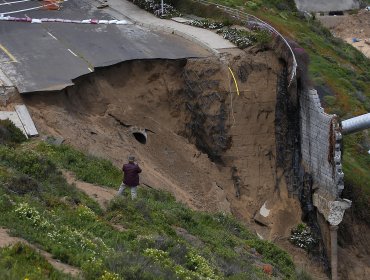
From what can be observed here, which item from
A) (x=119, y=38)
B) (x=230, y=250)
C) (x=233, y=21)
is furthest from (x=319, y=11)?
(x=230, y=250)

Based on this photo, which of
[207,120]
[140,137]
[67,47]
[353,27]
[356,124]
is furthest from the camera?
[353,27]

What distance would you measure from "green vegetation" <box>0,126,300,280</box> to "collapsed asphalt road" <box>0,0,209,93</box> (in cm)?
458

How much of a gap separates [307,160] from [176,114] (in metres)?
5.17

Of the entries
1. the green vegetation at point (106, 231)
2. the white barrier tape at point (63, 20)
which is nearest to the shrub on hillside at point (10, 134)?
the green vegetation at point (106, 231)

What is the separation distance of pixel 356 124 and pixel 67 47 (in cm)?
1098

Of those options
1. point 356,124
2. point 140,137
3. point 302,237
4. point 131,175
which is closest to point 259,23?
point 356,124

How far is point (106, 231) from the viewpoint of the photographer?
519 inches

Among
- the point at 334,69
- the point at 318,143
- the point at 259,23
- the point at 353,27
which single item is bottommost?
the point at 353,27

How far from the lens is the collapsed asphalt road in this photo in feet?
75.3

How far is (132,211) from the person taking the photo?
49.1ft

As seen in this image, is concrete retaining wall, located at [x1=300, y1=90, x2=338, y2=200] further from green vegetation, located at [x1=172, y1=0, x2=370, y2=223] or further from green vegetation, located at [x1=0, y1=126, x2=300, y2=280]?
green vegetation, located at [x1=0, y1=126, x2=300, y2=280]

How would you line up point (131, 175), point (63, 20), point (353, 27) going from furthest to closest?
point (353, 27) → point (63, 20) → point (131, 175)

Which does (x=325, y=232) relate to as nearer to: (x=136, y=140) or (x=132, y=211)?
(x=136, y=140)

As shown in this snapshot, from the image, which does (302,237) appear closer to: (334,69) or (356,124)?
(356,124)
